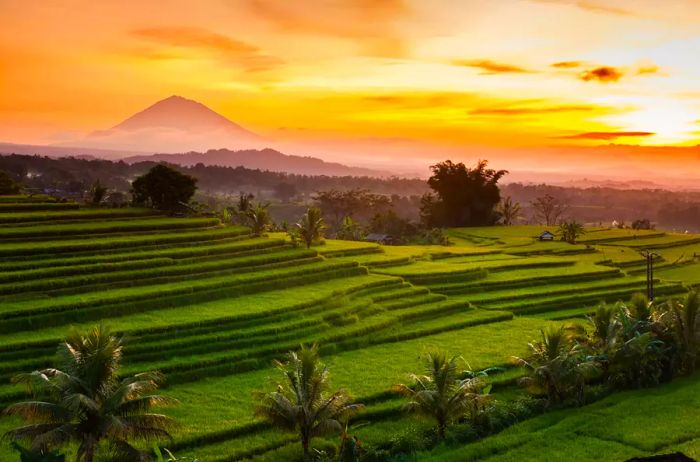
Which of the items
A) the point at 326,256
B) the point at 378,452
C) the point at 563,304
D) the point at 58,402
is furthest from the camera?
the point at 326,256

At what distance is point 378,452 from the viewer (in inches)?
637

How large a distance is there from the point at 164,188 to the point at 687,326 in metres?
28.4

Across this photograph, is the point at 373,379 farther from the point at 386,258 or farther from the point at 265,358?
the point at 386,258

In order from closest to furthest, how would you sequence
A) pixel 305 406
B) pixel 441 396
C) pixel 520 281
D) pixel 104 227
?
pixel 305 406, pixel 441 396, pixel 104 227, pixel 520 281

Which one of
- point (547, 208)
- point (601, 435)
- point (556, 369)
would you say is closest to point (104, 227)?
point (556, 369)

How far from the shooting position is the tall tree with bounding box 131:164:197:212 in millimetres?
38562

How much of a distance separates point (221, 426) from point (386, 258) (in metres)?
23.9

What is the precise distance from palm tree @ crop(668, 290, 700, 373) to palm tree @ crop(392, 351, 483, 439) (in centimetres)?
900

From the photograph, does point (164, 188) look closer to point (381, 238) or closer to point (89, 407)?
point (89, 407)

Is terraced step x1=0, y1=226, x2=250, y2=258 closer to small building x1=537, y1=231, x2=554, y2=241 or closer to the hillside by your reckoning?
the hillside

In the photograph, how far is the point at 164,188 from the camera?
38.7 metres

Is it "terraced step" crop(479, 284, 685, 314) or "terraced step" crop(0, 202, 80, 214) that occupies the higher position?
"terraced step" crop(0, 202, 80, 214)

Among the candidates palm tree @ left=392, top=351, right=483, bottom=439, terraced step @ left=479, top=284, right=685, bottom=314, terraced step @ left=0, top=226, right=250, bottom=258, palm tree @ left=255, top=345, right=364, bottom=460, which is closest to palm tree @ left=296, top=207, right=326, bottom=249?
terraced step @ left=0, top=226, right=250, bottom=258

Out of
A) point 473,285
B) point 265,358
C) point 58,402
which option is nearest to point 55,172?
point 473,285
